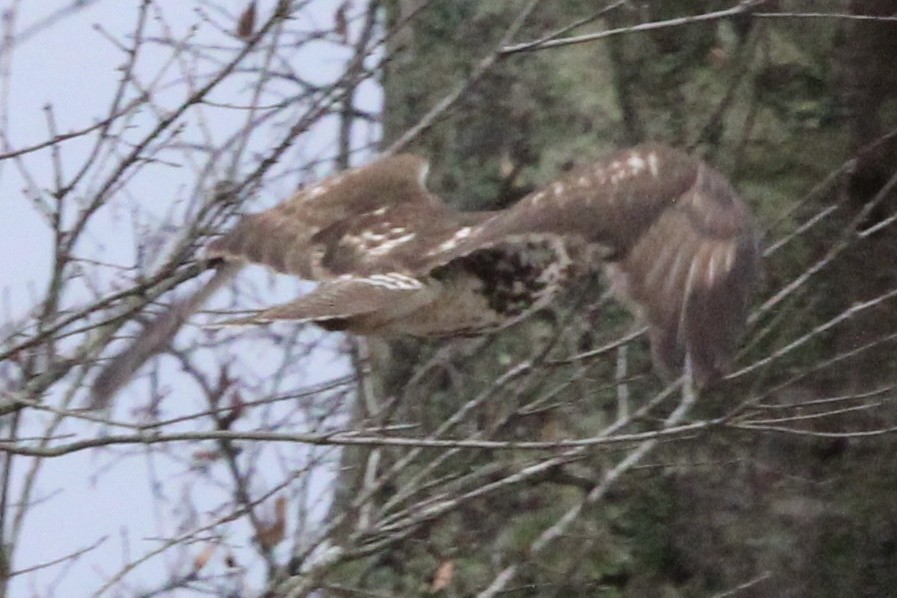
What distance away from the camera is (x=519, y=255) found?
3.59 m

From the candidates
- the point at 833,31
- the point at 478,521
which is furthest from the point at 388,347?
the point at 833,31

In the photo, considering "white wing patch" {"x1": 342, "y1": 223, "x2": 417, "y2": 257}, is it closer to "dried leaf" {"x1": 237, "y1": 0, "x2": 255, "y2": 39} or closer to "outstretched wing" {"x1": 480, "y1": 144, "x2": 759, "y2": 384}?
"outstretched wing" {"x1": 480, "y1": 144, "x2": 759, "y2": 384}

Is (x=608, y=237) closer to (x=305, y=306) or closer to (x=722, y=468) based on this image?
(x=305, y=306)

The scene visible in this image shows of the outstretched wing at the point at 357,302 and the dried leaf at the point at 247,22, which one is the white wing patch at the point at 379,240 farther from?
the dried leaf at the point at 247,22

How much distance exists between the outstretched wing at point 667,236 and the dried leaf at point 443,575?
113 centimetres

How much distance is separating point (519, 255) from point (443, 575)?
1.02 meters

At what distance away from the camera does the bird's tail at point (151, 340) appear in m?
3.13

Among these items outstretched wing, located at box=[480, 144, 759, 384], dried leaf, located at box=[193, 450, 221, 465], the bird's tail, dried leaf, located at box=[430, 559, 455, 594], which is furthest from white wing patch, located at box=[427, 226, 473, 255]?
dried leaf, located at box=[193, 450, 221, 465]

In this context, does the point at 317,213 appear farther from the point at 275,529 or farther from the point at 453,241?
the point at 275,529

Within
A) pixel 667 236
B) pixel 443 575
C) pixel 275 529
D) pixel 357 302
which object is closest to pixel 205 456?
pixel 443 575

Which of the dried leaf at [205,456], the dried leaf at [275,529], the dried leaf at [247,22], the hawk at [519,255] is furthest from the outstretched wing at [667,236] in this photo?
the dried leaf at [205,456]

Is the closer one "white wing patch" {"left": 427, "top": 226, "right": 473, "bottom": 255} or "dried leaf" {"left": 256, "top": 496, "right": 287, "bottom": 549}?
"white wing patch" {"left": 427, "top": 226, "right": 473, "bottom": 255}

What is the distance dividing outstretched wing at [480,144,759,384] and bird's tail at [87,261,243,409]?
0.47 m

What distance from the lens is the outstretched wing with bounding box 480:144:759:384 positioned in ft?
9.73
